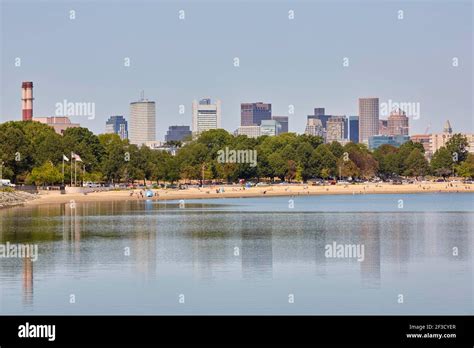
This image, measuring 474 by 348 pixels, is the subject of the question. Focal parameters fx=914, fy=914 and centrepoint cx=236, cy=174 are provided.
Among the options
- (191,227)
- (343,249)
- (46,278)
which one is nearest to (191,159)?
(191,227)

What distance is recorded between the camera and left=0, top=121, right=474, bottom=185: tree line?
11881cm

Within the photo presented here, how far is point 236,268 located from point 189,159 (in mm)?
118898

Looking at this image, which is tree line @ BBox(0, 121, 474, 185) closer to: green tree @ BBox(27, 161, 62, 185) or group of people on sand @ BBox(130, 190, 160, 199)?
green tree @ BBox(27, 161, 62, 185)

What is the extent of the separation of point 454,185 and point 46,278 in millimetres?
132510

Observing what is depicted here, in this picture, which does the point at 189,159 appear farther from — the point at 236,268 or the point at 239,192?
the point at 236,268

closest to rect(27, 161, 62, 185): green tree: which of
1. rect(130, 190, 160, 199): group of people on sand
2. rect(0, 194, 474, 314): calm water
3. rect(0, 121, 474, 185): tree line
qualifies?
rect(0, 121, 474, 185): tree line

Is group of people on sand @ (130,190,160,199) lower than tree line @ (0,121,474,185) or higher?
lower

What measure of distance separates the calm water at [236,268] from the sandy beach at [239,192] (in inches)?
1518

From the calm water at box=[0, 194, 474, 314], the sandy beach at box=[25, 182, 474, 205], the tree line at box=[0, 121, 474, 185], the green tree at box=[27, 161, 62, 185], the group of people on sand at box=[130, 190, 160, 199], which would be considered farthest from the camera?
the tree line at box=[0, 121, 474, 185]

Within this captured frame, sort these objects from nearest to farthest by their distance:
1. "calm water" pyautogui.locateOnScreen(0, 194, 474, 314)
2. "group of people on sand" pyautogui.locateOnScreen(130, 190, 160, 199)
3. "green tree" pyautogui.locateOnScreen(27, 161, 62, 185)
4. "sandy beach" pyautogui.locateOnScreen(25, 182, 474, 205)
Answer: "calm water" pyautogui.locateOnScreen(0, 194, 474, 314), "sandy beach" pyautogui.locateOnScreen(25, 182, 474, 205), "green tree" pyautogui.locateOnScreen(27, 161, 62, 185), "group of people on sand" pyautogui.locateOnScreen(130, 190, 160, 199)

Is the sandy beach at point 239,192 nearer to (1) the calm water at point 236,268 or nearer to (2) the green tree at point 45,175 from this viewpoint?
(2) the green tree at point 45,175

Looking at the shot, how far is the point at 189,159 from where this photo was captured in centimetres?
15738

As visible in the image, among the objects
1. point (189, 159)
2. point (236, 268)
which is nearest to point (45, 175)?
point (189, 159)

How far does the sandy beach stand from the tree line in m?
7.73
